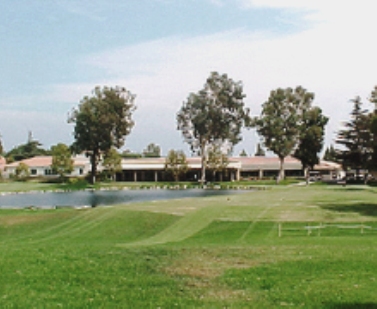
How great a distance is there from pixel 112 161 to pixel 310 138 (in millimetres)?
34728

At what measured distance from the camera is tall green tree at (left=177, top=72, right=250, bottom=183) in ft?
326

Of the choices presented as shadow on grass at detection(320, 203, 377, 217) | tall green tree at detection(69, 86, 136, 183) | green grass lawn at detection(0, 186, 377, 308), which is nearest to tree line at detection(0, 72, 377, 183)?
tall green tree at detection(69, 86, 136, 183)

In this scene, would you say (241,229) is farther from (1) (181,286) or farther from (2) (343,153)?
(2) (343,153)

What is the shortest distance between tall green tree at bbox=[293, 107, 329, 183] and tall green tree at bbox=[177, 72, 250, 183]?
10.3 meters

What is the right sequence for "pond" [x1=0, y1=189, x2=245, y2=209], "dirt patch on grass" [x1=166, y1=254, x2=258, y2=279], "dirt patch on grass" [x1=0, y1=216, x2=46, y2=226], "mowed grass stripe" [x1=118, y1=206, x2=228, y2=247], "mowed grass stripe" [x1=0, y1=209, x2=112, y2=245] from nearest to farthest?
"dirt patch on grass" [x1=166, y1=254, x2=258, y2=279] < "mowed grass stripe" [x1=118, y1=206, x2=228, y2=247] < "mowed grass stripe" [x1=0, y1=209, x2=112, y2=245] < "dirt patch on grass" [x1=0, y1=216, x2=46, y2=226] < "pond" [x1=0, y1=189, x2=245, y2=209]

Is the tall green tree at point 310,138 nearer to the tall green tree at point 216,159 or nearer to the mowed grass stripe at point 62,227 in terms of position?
the tall green tree at point 216,159

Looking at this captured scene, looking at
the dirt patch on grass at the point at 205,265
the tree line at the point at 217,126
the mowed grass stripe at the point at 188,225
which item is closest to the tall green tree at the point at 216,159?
the tree line at the point at 217,126

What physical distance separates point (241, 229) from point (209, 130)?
71.1 metres

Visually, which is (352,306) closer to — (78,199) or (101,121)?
(78,199)

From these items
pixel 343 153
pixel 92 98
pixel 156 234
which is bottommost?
pixel 156 234

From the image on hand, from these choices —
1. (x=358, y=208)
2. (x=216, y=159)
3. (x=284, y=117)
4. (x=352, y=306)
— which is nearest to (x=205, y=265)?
(x=352, y=306)

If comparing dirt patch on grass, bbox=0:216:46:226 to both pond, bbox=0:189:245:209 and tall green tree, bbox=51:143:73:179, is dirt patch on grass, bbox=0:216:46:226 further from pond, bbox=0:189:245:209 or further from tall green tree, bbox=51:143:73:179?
tall green tree, bbox=51:143:73:179

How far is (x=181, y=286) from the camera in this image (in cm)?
1143

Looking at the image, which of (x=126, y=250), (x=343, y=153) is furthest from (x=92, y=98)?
(x=126, y=250)
